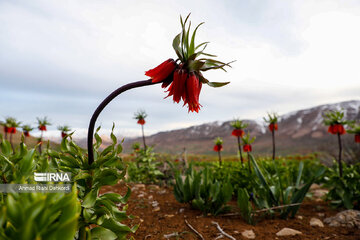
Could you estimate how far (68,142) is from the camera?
1.66m

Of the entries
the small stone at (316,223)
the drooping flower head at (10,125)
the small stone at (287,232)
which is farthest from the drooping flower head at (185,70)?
the drooping flower head at (10,125)

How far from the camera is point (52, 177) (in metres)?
1.46

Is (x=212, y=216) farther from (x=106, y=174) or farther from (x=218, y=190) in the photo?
(x=106, y=174)

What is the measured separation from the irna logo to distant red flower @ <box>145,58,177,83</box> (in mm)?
772

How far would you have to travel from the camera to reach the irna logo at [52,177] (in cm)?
134

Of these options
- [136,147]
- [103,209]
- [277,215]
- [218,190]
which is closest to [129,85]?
[103,209]

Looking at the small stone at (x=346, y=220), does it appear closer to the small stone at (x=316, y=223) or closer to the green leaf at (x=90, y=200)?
the small stone at (x=316, y=223)

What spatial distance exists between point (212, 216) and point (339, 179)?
2275 millimetres

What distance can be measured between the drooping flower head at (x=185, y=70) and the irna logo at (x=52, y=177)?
77 centimetres

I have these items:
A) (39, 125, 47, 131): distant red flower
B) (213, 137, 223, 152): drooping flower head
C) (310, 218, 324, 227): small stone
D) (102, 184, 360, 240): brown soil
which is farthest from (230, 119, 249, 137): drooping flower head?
(39, 125, 47, 131): distant red flower

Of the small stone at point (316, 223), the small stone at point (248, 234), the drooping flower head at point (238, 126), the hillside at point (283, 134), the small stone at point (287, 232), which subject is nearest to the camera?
the small stone at point (248, 234)

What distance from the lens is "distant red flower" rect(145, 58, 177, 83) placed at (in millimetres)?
1533

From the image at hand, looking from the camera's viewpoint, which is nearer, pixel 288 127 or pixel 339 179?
pixel 339 179

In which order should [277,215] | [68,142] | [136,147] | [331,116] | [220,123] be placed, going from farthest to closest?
[220,123] → [136,147] → [331,116] → [277,215] → [68,142]
